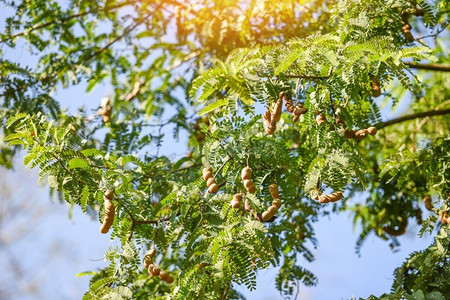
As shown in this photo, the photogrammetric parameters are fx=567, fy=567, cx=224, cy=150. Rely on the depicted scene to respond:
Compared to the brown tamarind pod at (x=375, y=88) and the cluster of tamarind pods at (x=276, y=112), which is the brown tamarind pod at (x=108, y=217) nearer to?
the cluster of tamarind pods at (x=276, y=112)

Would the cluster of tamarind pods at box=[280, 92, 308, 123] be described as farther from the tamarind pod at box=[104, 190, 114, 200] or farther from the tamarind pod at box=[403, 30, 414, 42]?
the tamarind pod at box=[403, 30, 414, 42]

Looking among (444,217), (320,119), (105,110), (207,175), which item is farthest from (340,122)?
(105,110)

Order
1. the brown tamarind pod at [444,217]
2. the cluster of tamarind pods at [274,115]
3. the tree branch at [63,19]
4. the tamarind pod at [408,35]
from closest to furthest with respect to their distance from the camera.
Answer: the cluster of tamarind pods at [274,115]
the brown tamarind pod at [444,217]
the tamarind pod at [408,35]
the tree branch at [63,19]

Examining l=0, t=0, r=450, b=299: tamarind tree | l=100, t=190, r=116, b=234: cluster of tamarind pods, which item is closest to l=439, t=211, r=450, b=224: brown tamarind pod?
l=0, t=0, r=450, b=299: tamarind tree

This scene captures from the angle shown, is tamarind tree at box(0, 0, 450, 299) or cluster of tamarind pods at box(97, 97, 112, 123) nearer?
tamarind tree at box(0, 0, 450, 299)

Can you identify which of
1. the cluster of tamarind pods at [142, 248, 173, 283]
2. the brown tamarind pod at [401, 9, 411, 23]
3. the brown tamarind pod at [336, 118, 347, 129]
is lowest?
the cluster of tamarind pods at [142, 248, 173, 283]

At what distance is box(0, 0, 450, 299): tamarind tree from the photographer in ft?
A: 6.57

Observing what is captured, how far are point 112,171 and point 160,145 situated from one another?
1.17 m

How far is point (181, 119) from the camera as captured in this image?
3670 millimetres

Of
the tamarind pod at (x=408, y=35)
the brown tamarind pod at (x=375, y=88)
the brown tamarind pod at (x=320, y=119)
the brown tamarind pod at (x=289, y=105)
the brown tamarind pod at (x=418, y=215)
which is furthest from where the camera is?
the brown tamarind pod at (x=418, y=215)

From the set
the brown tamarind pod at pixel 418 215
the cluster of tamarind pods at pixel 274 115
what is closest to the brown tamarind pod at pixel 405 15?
the cluster of tamarind pods at pixel 274 115

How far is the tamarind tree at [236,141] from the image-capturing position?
6.57ft

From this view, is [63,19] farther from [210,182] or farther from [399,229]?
[399,229]

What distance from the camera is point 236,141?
2191 millimetres
